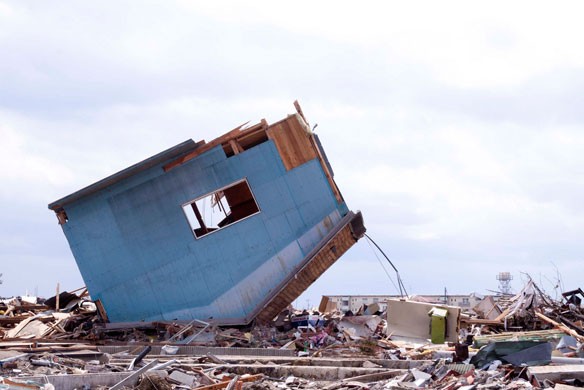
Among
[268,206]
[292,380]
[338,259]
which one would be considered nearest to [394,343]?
[338,259]

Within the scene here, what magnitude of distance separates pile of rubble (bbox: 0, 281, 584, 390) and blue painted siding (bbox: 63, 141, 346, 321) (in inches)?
31.3

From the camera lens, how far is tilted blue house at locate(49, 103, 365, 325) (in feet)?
69.4

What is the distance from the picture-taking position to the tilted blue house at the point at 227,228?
21.1 m

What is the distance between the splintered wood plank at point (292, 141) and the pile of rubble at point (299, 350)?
4.07 meters

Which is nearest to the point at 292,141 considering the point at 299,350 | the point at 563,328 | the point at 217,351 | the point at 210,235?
the point at 210,235

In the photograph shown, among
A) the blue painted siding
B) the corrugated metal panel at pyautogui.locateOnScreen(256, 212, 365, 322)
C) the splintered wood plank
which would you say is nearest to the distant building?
the corrugated metal panel at pyautogui.locateOnScreen(256, 212, 365, 322)

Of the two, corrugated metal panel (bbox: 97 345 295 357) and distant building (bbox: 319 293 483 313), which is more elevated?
corrugated metal panel (bbox: 97 345 295 357)

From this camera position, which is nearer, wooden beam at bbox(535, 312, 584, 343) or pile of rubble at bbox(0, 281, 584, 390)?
pile of rubble at bbox(0, 281, 584, 390)

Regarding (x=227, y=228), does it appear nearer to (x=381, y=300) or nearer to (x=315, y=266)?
(x=315, y=266)

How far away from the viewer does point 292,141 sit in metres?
21.2

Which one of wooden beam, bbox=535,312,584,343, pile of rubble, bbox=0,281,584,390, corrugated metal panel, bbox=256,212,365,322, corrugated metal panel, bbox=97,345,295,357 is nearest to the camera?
pile of rubble, bbox=0,281,584,390

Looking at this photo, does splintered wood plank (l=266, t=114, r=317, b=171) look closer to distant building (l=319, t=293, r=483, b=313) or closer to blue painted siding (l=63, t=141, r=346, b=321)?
blue painted siding (l=63, t=141, r=346, b=321)

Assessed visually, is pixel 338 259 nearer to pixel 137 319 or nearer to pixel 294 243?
pixel 294 243

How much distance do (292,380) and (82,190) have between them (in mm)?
9980
